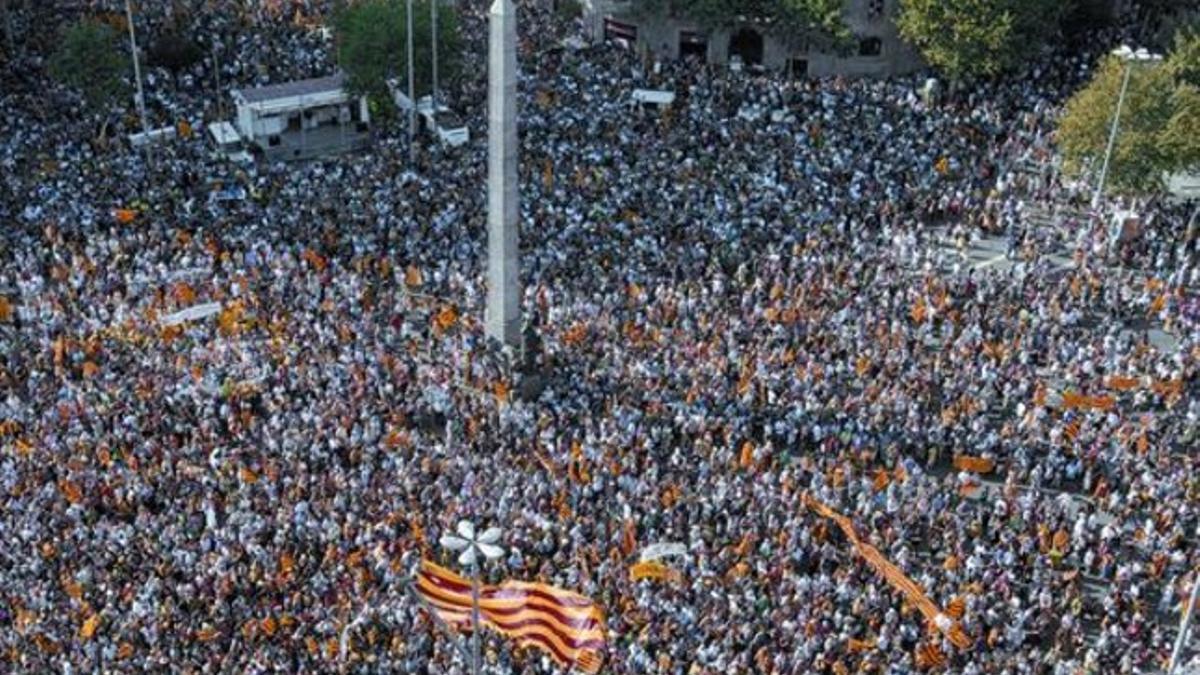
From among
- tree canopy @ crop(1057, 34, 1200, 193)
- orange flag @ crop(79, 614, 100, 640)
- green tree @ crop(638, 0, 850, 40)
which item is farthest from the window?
orange flag @ crop(79, 614, 100, 640)

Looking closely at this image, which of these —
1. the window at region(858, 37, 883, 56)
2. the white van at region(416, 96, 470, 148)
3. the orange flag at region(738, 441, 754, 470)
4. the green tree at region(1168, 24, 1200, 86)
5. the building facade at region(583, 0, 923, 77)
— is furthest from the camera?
the window at region(858, 37, 883, 56)

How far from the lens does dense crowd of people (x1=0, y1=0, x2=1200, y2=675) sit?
32188 mm

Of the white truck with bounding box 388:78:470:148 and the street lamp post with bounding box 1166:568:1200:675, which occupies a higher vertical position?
the white truck with bounding box 388:78:470:148

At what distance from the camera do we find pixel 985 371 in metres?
40.5

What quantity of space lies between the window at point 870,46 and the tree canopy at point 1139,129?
15.3m

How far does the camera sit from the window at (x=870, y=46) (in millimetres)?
63875

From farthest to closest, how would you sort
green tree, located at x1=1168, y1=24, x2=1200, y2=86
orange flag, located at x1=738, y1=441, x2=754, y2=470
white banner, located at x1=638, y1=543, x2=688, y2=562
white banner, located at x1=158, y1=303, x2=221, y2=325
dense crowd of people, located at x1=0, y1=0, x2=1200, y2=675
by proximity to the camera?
green tree, located at x1=1168, y1=24, x2=1200, y2=86 → white banner, located at x1=158, y1=303, x2=221, y2=325 → orange flag, located at x1=738, y1=441, x2=754, y2=470 → white banner, located at x1=638, y1=543, x2=688, y2=562 → dense crowd of people, located at x1=0, y1=0, x2=1200, y2=675

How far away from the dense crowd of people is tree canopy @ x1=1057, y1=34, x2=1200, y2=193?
179 cm

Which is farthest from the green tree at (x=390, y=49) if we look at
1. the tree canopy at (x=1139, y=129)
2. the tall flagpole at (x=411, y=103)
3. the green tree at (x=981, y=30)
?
the tree canopy at (x=1139, y=129)

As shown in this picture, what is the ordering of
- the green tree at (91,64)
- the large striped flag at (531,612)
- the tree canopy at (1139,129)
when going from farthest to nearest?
the green tree at (91,64)
the tree canopy at (1139,129)
the large striped flag at (531,612)

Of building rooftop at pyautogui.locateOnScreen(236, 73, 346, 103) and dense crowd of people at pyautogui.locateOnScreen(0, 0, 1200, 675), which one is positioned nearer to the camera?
dense crowd of people at pyautogui.locateOnScreen(0, 0, 1200, 675)

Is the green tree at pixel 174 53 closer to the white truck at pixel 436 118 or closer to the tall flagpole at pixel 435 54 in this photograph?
the white truck at pixel 436 118

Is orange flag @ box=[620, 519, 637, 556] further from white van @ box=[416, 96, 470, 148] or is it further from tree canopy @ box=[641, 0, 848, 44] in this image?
tree canopy @ box=[641, 0, 848, 44]

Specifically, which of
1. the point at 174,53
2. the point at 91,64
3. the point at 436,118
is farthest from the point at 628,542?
the point at 174,53
